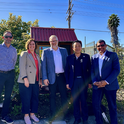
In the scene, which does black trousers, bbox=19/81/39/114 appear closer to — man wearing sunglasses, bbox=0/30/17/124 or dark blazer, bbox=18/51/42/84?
dark blazer, bbox=18/51/42/84

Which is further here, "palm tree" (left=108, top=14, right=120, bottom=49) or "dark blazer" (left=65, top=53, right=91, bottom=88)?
"palm tree" (left=108, top=14, right=120, bottom=49)

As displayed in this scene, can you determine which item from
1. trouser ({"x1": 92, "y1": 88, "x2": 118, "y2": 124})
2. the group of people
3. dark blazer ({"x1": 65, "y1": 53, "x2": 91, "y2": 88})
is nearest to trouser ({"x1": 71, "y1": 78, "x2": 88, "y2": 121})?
the group of people

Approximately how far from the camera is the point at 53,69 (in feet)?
9.04

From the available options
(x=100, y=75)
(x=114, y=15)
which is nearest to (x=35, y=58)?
(x=100, y=75)

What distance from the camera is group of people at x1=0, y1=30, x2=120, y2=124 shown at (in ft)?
8.25

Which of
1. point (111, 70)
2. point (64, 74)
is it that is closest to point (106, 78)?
point (111, 70)


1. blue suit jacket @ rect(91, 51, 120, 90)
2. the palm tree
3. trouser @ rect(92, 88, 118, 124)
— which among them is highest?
the palm tree

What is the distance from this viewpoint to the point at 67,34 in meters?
6.09

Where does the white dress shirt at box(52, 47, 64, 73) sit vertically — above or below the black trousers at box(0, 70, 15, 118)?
above

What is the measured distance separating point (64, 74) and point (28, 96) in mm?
1062

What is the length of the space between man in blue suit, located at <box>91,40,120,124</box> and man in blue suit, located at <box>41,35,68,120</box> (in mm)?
800

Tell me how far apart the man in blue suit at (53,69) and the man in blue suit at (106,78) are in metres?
0.80

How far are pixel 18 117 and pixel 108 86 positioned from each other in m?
2.69

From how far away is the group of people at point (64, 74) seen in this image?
2.52m
